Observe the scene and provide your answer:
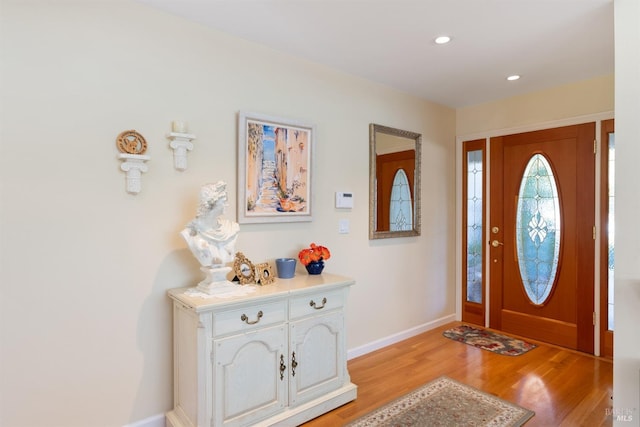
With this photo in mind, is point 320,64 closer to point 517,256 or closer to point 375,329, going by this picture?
point 375,329

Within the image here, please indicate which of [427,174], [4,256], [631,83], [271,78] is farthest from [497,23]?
[4,256]

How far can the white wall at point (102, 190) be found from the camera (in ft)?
5.60

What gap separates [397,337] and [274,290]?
6.09 feet

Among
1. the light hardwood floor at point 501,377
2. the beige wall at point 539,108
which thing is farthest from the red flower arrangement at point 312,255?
the beige wall at point 539,108

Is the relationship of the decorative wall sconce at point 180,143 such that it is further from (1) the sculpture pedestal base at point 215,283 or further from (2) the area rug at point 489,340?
(2) the area rug at point 489,340

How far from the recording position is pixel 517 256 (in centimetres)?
359

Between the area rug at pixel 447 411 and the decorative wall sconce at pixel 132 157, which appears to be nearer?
the decorative wall sconce at pixel 132 157

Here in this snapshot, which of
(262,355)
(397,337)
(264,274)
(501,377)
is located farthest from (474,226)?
(262,355)

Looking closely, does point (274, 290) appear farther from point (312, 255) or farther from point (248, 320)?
point (312, 255)

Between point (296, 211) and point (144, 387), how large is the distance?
1.46 m

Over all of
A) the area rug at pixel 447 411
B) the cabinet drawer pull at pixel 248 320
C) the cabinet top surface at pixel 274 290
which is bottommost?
the area rug at pixel 447 411

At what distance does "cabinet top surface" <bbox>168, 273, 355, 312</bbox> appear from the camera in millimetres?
1828

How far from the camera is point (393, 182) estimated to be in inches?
134

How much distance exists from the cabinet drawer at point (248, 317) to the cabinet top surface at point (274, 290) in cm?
6
